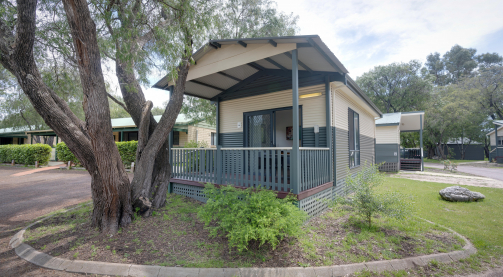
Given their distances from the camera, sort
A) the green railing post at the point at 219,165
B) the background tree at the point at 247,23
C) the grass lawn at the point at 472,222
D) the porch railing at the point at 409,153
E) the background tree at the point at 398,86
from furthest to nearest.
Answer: the background tree at the point at 398,86 → the porch railing at the point at 409,153 → the background tree at the point at 247,23 → the green railing post at the point at 219,165 → the grass lawn at the point at 472,222

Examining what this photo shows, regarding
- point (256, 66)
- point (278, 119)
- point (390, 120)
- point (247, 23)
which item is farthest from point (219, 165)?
point (390, 120)

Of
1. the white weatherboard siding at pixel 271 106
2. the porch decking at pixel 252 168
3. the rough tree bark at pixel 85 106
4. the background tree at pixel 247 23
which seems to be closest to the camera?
the rough tree bark at pixel 85 106

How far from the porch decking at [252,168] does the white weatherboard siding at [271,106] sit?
3.53 ft

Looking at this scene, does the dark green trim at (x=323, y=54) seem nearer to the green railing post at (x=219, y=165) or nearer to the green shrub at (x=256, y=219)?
the green shrub at (x=256, y=219)

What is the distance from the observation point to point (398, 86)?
2648 cm

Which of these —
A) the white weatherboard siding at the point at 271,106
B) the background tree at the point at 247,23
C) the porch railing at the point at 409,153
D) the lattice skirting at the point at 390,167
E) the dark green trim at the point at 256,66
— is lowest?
the lattice skirting at the point at 390,167

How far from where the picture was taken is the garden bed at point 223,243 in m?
3.13

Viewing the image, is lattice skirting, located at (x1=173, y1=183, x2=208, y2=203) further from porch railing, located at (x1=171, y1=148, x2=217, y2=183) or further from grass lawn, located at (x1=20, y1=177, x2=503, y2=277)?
grass lawn, located at (x1=20, y1=177, x2=503, y2=277)

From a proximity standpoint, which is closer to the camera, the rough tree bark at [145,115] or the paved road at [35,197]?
the rough tree bark at [145,115]

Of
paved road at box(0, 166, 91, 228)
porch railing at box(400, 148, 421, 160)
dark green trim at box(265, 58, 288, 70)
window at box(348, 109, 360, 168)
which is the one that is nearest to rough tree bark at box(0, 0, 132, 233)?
paved road at box(0, 166, 91, 228)

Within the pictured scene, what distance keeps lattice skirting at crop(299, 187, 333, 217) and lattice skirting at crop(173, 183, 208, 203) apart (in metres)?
2.47

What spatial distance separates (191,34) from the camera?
5.36 metres

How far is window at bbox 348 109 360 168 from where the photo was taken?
24.8 ft

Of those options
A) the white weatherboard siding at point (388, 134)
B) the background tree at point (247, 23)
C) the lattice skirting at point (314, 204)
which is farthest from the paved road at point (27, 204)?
the white weatherboard siding at point (388, 134)
